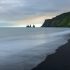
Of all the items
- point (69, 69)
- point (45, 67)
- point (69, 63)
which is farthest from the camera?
point (69, 63)

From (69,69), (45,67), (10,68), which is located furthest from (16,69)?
(69,69)

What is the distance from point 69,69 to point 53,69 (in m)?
0.85

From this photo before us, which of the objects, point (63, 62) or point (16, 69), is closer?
point (16, 69)

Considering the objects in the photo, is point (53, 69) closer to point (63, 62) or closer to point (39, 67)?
point (39, 67)

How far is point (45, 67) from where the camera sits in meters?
13.7

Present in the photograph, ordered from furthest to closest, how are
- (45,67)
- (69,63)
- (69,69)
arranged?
(69,63) → (45,67) → (69,69)

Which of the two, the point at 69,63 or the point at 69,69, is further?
the point at 69,63

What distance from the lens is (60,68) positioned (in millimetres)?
13180

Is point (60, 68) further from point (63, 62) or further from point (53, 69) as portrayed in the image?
point (63, 62)

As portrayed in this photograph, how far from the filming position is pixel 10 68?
45.5 feet

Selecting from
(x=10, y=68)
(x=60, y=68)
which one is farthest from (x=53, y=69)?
(x=10, y=68)

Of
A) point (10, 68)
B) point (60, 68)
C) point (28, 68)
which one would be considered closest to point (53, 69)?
point (60, 68)

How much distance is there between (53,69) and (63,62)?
7.08 ft

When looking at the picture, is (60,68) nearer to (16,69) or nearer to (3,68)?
(16,69)
